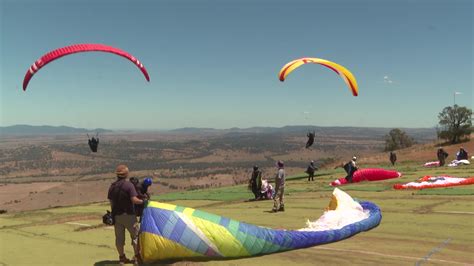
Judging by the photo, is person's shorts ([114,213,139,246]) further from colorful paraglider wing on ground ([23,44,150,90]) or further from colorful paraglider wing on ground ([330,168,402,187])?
colorful paraglider wing on ground ([330,168,402,187])

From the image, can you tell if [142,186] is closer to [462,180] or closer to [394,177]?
[462,180]

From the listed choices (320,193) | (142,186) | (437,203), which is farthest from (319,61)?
(142,186)

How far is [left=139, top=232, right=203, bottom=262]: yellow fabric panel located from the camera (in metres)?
8.29

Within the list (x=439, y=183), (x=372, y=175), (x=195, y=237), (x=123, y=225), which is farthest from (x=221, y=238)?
(x=372, y=175)

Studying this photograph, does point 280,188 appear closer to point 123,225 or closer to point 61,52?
point 123,225

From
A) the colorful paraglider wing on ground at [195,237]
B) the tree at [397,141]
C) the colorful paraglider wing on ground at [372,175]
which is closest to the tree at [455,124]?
the tree at [397,141]

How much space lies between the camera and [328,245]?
381 inches

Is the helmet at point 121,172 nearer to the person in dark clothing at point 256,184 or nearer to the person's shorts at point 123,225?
the person's shorts at point 123,225

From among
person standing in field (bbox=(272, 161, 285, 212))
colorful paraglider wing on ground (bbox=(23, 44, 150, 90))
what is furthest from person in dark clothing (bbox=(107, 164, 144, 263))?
colorful paraglider wing on ground (bbox=(23, 44, 150, 90))

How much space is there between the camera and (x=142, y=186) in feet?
33.2

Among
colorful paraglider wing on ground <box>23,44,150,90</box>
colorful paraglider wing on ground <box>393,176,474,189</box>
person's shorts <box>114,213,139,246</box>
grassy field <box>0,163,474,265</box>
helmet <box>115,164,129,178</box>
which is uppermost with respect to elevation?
colorful paraglider wing on ground <box>23,44,150,90</box>

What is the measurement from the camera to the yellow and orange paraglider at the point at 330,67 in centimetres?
2233

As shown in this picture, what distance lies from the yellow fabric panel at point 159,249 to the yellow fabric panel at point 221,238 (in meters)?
0.46

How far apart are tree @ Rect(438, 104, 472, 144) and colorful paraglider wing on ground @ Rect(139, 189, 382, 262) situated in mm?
62681
